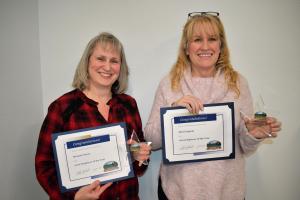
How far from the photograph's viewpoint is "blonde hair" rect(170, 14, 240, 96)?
60.6 inches

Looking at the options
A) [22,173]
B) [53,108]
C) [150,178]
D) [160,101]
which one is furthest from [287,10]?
[22,173]

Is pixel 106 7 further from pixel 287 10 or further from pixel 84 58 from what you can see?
pixel 287 10

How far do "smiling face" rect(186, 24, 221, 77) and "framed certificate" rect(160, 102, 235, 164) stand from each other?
0.30m

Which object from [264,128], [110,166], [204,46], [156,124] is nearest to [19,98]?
[110,166]

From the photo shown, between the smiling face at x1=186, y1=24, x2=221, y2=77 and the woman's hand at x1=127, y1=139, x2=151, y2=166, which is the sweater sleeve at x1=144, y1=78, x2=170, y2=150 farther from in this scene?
the smiling face at x1=186, y1=24, x2=221, y2=77

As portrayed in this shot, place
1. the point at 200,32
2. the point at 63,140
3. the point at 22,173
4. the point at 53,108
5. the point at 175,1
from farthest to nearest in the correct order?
1. the point at 175,1
2. the point at 22,173
3. the point at 200,32
4. the point at 53,108
5. the point at 63,140

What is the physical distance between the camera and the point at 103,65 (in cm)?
149

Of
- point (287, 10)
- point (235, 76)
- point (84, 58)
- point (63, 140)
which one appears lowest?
point (63, 140)

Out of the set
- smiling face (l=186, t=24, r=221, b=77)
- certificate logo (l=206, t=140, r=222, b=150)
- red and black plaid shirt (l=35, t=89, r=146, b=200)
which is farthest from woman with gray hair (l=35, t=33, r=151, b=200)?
smiling face (l=186, t=24, r=221, b=77)

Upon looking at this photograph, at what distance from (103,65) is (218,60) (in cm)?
77

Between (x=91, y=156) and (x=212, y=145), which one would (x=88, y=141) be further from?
(x=212, y=145)

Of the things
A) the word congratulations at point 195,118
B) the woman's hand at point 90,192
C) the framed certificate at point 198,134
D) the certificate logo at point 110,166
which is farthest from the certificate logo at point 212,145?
the woman's hand at point 90,192

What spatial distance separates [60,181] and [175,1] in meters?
1.60

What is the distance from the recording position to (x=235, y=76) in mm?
1570
